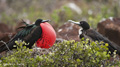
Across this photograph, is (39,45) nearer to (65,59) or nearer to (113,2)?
(65,59)

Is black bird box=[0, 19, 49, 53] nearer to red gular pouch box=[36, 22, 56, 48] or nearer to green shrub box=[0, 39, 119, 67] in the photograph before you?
red gular pouch box=[36, 22, 56, 48]

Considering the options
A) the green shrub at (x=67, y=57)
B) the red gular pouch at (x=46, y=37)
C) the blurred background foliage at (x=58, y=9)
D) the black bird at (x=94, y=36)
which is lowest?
the green shrub at (x=67, y=57)

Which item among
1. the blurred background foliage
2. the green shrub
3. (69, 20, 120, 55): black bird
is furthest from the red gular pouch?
the blurred background foliage

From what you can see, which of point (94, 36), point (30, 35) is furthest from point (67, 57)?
point (94, 36)

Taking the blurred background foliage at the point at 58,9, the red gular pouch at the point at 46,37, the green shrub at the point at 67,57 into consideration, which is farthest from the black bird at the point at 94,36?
the blurred background foliage at the point at 58,9

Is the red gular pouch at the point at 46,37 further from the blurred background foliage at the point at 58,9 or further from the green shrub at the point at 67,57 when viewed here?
the blurred background foliage at the point at 58,9

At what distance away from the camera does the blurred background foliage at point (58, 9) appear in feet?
30.2

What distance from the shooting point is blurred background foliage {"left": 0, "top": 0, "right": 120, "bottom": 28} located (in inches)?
362

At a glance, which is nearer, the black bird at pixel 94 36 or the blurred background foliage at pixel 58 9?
the black bird at pixel 94 36

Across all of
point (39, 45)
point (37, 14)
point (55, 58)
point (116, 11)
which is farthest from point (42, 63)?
point (37, 14)

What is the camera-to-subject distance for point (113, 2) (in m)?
9.52

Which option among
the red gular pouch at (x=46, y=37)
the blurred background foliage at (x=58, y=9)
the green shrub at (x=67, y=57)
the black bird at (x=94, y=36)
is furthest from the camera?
the blurred background foliage at (x=58, y=9)

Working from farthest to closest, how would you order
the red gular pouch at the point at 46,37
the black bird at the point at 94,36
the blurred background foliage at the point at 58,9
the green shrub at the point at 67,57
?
the blurred background foliage at the point at 58,9, the black bird at the point at 94,36, the red gular pouch at the point at 46,37, the green shrub at the point at 67,57

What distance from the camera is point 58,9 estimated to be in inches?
404
